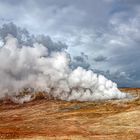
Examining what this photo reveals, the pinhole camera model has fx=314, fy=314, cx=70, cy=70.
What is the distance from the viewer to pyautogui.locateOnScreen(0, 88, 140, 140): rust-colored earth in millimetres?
56812

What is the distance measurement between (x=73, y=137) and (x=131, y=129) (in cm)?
1496

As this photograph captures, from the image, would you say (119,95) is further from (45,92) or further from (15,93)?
(15,93)

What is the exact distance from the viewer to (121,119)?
78.1 m

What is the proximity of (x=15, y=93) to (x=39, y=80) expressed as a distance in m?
12.2

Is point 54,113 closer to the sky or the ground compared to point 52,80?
closer to the ground

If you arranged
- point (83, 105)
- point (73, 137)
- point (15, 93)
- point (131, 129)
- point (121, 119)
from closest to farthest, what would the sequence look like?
point (73, 137)
point (131, 129)
point (121, 119)
point (83, 105)
point (15, 93)

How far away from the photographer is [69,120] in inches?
3253

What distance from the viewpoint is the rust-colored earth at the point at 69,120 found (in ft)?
186

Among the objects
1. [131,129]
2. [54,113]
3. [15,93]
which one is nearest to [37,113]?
[54,113]

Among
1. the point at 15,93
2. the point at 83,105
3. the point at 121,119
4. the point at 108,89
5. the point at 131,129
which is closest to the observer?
the point at 131,129

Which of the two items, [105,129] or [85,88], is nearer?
[105,129]

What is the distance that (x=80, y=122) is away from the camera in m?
78.2

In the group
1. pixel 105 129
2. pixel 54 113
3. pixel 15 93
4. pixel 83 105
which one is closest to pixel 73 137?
pixel 105 129

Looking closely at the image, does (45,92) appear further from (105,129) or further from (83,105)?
(105,129)
